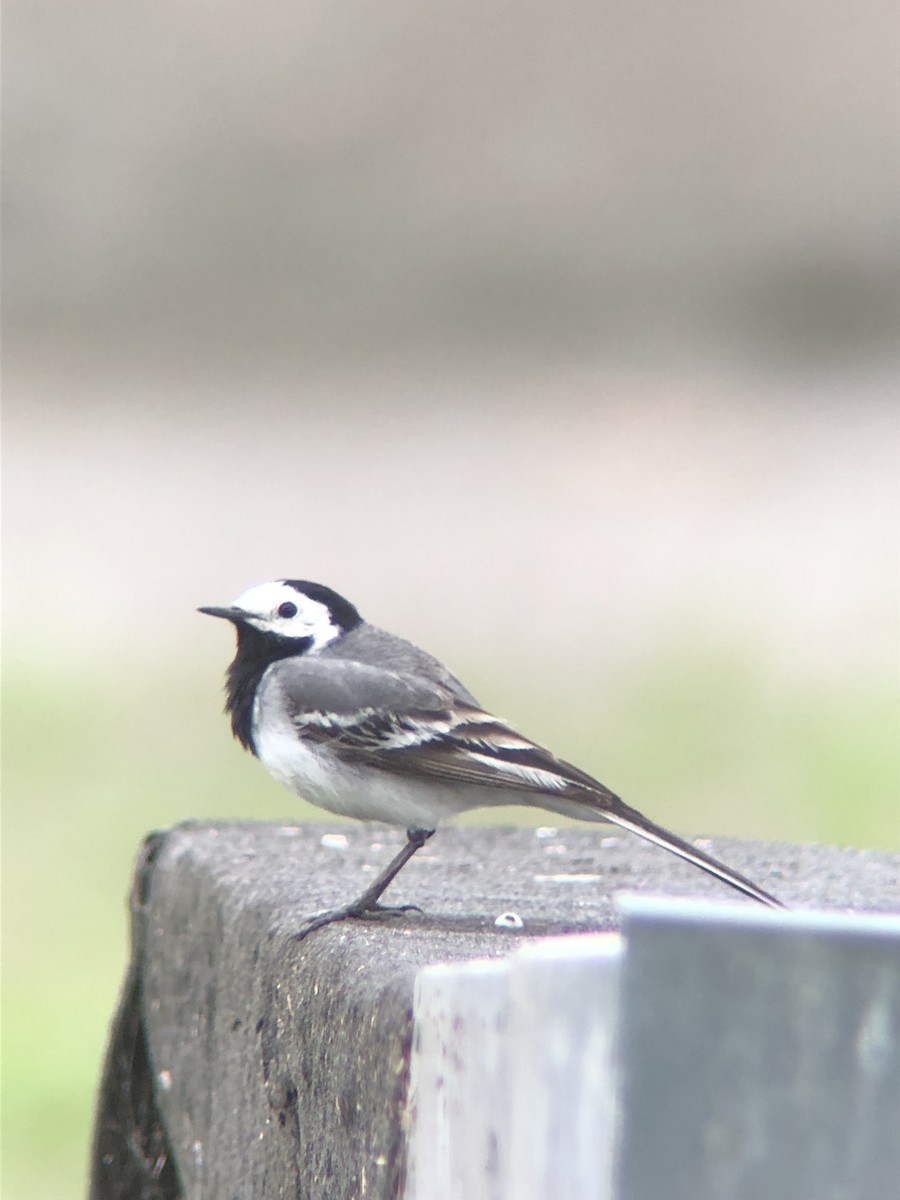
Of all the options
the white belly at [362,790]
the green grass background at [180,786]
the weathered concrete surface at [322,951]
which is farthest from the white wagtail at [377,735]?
the green grass background at [180,786]

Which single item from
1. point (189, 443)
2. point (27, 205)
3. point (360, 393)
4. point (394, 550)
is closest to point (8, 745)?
point (394, 550)

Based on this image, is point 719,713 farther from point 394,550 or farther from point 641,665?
point 394,550

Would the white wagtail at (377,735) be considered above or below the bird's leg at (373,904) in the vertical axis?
above

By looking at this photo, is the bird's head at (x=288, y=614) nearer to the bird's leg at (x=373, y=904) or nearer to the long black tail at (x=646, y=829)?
the bird's leg at (x=373, y=904)

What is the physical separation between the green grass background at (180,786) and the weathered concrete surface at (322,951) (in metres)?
3.08

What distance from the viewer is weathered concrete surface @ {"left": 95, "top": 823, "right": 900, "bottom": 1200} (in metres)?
2.67

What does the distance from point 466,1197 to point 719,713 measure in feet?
36.1

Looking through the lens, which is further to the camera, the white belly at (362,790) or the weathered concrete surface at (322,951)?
the white belly at (362,790)

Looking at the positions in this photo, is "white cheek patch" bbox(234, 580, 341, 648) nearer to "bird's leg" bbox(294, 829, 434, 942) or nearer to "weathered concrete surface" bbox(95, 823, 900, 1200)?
"weathered concrete surface" bbox(95, 823, 900, 1200)

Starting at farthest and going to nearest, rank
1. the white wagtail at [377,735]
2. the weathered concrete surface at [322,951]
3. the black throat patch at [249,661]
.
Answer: the black throat patch at [249,661], the white wagtail at [377,735], the weathered concrete surface at [322,951]

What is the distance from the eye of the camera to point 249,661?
5.07 m

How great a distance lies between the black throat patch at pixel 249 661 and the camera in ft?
16.3

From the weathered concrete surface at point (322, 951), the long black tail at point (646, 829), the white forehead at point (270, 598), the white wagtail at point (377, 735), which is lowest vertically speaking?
the weathered concrete surface at point (322, 951)

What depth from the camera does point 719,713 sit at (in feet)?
42.1
